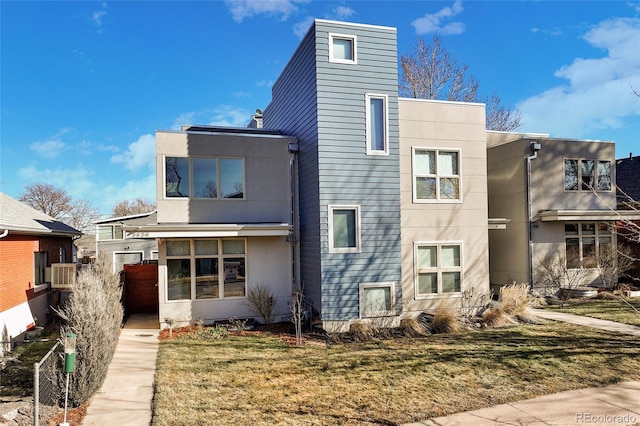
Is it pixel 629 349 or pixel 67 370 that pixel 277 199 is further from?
pixel 629 349

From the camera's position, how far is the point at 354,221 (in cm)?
1004

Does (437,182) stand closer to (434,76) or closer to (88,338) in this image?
(88,338)

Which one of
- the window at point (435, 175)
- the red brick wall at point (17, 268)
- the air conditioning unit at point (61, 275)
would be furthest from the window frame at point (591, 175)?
the red brick wall at point (17, 268)

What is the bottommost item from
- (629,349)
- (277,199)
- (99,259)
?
(629,349)

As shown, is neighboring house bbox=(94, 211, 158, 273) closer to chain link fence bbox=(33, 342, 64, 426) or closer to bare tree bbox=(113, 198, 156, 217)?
chain link fence bbox=(33, 342, 64, 426)

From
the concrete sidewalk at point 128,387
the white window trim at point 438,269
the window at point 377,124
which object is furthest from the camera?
the white window trim at point 438,269

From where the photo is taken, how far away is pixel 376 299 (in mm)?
10070

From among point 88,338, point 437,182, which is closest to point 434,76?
point 437,182

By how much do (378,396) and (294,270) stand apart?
19.5 feet

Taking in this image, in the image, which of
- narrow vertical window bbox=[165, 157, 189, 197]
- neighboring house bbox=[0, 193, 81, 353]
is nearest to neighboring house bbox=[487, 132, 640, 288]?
narrow vertical window bbox=[165, 157, 189, 197]

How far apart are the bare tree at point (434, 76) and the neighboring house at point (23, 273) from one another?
64.2ft

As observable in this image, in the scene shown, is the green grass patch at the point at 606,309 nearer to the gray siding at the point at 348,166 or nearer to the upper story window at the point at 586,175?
the upper story window at the point at 586,175

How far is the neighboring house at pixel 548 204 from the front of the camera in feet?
44.4

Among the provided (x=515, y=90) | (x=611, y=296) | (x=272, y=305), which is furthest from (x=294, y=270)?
(x=515, y=90)
